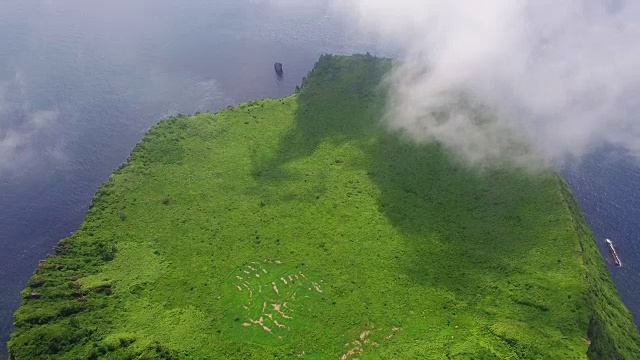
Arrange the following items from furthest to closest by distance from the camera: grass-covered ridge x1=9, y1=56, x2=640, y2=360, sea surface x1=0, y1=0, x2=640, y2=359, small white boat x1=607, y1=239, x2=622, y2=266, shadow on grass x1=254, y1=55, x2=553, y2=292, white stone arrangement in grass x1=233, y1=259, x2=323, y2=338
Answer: sea surface x1=0, y1=0, x2=640, y2=359 → small white boat x1=607, y1=239, x2=622, y2=266 → shadow on grass x1=254, y1=55, x2=553, y2=292 → white stone arrangement in grass x1=233, y1=259, x2=323, y2=338 → grass-covered ridge x1=9, y1=56, x2=640, y2=360

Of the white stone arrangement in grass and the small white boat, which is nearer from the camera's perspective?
the white stone arrangement in grass

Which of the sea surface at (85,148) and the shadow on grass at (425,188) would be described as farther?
the sea surface at (85,148)

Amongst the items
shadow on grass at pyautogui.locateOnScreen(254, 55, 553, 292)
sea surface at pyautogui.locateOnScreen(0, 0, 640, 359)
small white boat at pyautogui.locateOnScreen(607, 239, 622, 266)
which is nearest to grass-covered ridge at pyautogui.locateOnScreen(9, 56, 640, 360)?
shadow on grass at pyautogui.locateOnScreen(254, 55, 553, 292)

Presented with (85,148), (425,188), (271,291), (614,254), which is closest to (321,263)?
(271,291)

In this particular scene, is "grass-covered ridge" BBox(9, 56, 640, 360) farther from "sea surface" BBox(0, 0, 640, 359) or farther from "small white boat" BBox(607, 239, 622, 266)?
"sea surface" BBox(0, 0, 640, 359)

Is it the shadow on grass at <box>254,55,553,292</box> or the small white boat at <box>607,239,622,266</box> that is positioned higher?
the shadow on grass at <box>254,55,553,292</box>

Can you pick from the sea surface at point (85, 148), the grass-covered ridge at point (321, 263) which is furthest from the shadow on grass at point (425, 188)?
the sea surface at point (85, 148)

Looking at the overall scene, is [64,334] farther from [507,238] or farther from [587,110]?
[587,110]

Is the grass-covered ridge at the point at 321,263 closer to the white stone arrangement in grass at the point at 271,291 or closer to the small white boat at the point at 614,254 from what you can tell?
the white stone arrangement in grass at the point at 271,291

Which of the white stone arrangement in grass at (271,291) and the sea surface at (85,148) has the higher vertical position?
the sea surface at (85,148)
